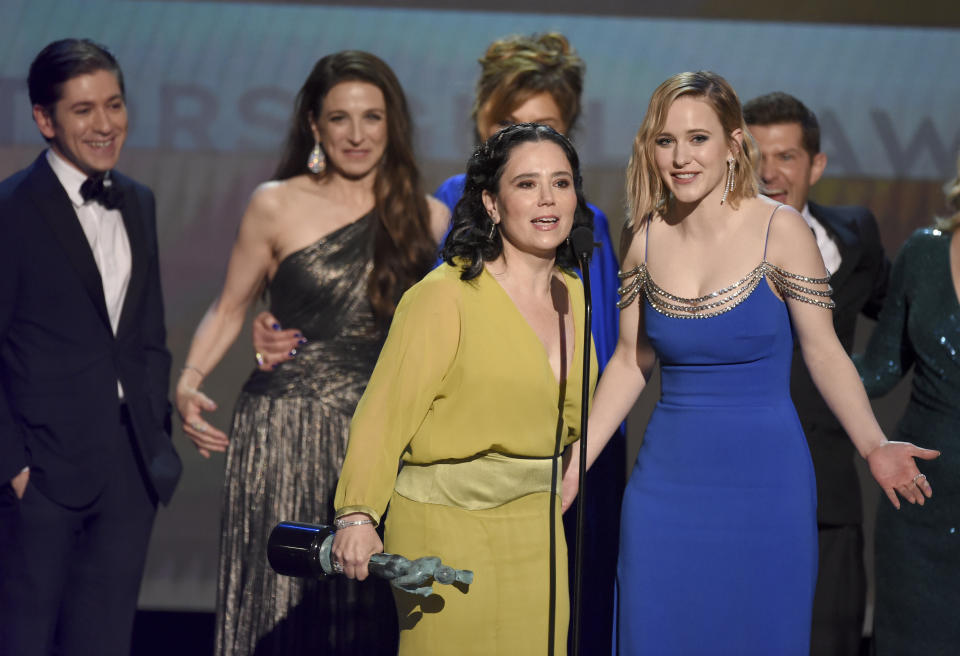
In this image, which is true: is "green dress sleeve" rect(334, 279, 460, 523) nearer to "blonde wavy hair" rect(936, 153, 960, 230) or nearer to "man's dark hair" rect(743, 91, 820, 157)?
"blonde wavy hair" rect(936, 153, 960, 230)

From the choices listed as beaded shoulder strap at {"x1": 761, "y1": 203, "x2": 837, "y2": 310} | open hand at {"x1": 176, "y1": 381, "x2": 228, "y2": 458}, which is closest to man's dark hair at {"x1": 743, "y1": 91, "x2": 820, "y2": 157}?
beaded shoulder strap at {"x1": 761, "y1": 203, "x2": 837, "y2": 310}

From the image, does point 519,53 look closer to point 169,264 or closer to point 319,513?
point 319,513

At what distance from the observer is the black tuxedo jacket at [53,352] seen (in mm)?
3273

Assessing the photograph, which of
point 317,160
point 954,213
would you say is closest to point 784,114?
point 954,213

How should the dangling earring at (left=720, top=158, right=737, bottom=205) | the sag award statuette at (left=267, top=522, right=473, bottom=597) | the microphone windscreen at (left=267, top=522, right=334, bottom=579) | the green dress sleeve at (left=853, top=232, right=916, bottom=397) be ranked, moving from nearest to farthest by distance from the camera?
the sag award statuette at (left=267, top=522, right=473, bottom=597) → the microphone windscreen at (left=267, top=522, right=334, bottom=579) → the dangling earring at (left=720, top=158, right=737, bottom=205) → the green dress sleeve at (left=853, top=232, right=916, bottom=397)

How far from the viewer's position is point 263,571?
3.40m

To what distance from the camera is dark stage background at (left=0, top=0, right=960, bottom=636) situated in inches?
186

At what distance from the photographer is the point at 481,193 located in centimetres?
259

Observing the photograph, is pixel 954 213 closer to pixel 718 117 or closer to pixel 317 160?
pixel 718 117

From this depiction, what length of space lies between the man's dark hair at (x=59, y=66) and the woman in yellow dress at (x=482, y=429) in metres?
1.46

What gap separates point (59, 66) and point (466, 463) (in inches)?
71.7

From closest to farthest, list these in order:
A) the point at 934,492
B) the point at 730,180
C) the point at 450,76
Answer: the point at 730,180 < the point at 934,492 < the point at 450,76

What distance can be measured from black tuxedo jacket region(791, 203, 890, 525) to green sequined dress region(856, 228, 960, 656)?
25 cm

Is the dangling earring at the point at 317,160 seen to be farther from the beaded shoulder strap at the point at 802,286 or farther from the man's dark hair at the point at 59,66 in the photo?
the beaded shoulder strap at the point at 802,286
